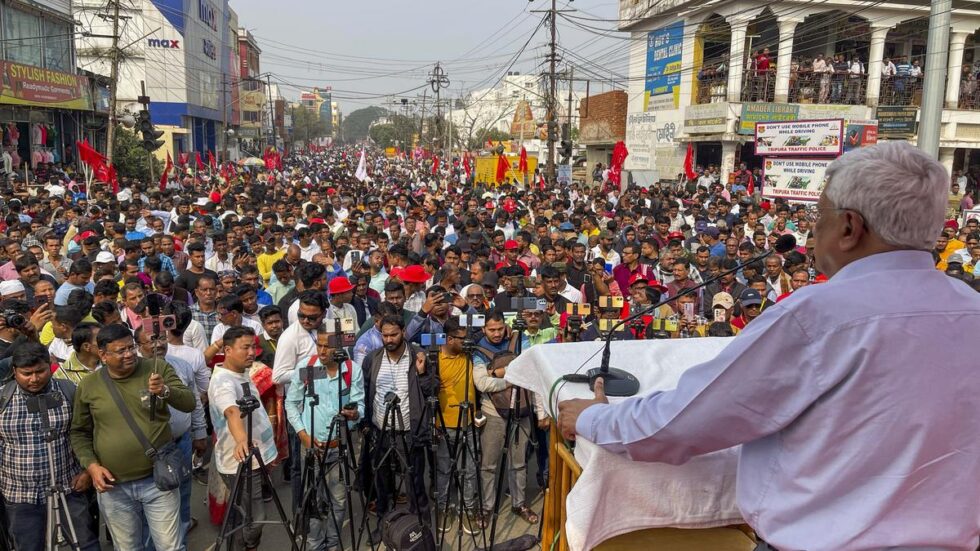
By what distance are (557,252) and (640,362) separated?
677 centimetres

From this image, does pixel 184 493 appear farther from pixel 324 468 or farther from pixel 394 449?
pixel 394 449

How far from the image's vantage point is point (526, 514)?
5492mm

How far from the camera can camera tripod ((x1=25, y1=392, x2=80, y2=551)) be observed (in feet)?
12.5

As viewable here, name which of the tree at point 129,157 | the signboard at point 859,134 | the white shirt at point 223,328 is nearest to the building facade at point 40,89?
the tree at point 129,157

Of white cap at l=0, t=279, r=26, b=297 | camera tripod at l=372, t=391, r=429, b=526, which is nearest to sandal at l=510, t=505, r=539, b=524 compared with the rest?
camera tripod at l=372, t=391, r=429, b=526

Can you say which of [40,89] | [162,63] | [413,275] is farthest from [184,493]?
[162,63]

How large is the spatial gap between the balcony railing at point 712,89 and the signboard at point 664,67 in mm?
1202

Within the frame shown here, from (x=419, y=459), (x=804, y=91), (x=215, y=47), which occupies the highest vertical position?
(x=215, y=47)

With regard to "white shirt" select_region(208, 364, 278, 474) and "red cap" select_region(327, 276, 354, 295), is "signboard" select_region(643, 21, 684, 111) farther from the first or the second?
"white shirt" select_region(208, 364, 278, 474)

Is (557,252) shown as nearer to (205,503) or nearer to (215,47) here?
(205,503)

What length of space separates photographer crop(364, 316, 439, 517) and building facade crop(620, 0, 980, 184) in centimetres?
2361

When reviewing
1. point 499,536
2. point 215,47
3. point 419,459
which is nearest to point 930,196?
point 419,459

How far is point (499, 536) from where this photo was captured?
17.3ft

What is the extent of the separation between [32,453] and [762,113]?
26202 millimetres
